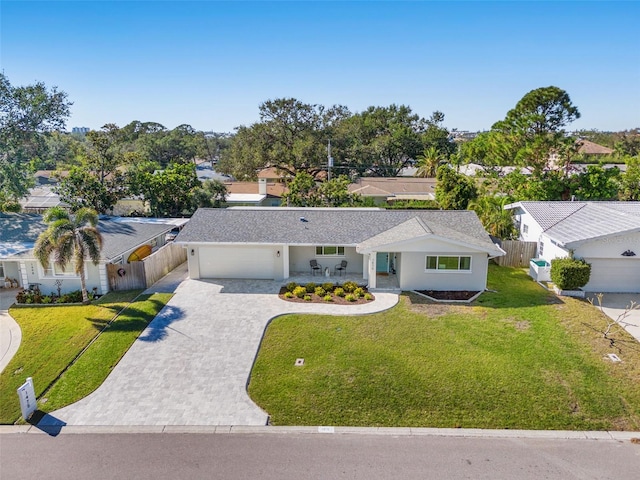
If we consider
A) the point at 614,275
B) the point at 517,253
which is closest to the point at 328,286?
the point at 517,253

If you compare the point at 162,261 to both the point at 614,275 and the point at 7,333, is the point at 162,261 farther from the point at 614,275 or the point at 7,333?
the point at 614,275

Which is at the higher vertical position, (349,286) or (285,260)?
(285,260)

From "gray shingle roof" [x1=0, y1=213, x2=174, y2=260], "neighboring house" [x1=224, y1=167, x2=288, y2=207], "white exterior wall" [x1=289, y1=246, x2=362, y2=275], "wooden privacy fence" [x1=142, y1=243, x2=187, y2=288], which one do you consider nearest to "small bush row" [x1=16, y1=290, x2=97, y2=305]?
"gray shingle roof" [x1=0, y1=213, x2=174, y2=260]

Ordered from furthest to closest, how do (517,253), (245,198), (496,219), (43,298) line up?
(245,198)
(496,219)
(517,253)
(43,298)

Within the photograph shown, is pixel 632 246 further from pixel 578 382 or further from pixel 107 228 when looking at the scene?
pixel 107 228

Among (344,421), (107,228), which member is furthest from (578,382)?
(107,228)
